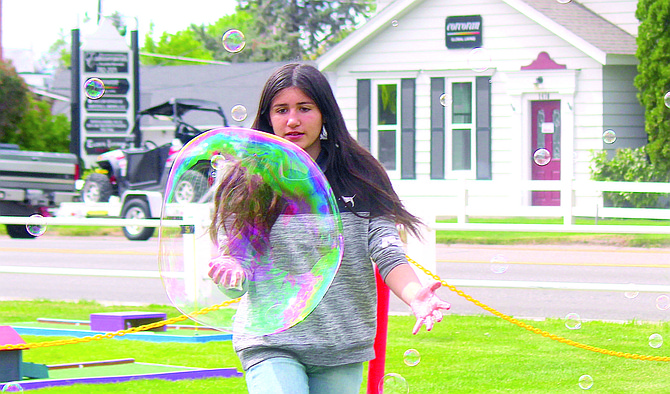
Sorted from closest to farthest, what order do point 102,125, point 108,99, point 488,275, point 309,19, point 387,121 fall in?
1. point 488,275
2. point 387,121
3. point 108,99
4. point 102,125
5. point 309,19

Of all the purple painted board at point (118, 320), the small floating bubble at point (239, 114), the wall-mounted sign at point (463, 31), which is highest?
the wall-mounted sign at point (463, 31)

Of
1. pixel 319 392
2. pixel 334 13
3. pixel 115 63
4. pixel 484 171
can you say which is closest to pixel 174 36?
pixel 334 13

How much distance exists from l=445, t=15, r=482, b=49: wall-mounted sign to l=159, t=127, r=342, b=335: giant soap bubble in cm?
1905

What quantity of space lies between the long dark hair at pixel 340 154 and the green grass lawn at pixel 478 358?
296 centimetres

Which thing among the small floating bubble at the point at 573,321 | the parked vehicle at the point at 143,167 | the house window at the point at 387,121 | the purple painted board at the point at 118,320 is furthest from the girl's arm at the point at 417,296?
the house window at the point at 387,121

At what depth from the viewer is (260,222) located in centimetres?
326

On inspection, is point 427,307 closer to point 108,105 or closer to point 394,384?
point 394,384

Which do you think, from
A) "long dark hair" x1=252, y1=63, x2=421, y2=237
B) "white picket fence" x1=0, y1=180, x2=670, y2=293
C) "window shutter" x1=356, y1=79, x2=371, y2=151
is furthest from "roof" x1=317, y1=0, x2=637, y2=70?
"long dark hair" x1=252, y1=63, x2=421, y2=237

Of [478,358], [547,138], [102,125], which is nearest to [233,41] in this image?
[478,358]

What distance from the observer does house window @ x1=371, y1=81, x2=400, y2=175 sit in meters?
23.0

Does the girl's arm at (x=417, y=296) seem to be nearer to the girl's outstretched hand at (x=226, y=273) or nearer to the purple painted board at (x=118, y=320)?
the girl's outstretched hand at (x=226, y=273)

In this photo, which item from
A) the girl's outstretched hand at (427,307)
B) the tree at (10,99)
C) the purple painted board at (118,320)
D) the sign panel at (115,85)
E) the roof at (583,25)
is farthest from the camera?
the tree at (10,99)

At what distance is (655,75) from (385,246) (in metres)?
17.7

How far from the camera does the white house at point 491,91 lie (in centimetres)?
2109
